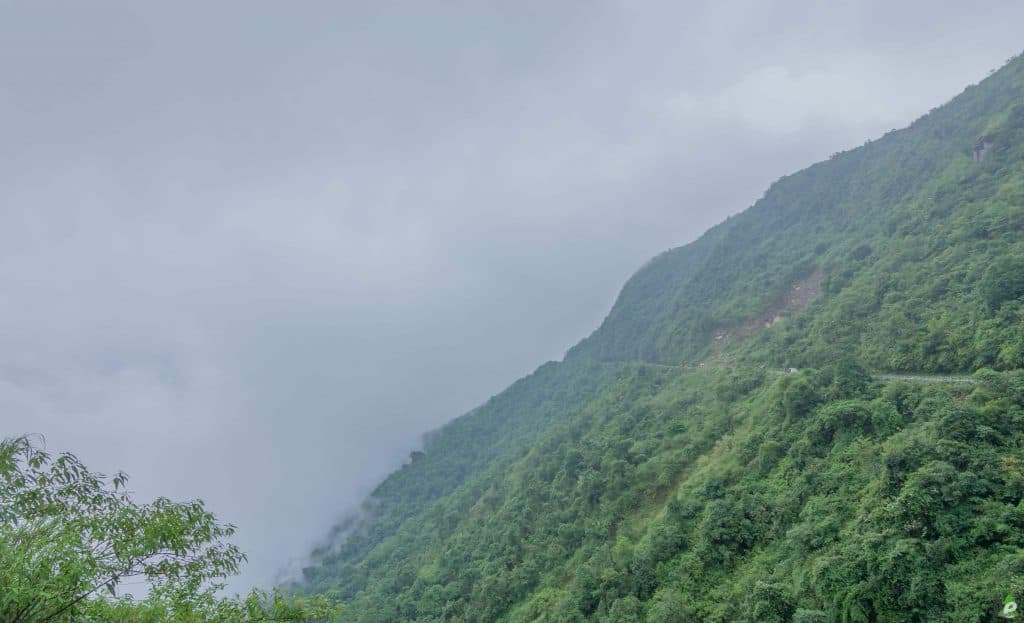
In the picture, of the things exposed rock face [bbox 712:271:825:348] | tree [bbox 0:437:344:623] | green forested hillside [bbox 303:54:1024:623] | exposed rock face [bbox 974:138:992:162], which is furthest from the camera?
exposed rock face [bbox 712:271:825:348]

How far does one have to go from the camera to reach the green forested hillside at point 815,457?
15617mm

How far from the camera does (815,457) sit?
75.0ft

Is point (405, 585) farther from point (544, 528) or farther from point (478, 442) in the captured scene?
point (478, 442)

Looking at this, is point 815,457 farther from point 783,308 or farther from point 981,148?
point 981,148

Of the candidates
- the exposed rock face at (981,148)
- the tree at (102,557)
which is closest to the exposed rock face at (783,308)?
the exposed rock face at (981,148)

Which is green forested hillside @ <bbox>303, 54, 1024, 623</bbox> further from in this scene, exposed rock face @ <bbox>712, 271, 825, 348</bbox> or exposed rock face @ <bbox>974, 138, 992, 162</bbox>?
exposed rock face @ <bbox>712, 271, 825, 348</bbox>

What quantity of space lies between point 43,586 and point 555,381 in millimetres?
107309

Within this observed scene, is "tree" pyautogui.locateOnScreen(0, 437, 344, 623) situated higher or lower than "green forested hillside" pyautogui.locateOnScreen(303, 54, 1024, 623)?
higher

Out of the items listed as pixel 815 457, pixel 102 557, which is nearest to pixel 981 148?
pixel 815 457

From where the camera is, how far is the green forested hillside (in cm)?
1562

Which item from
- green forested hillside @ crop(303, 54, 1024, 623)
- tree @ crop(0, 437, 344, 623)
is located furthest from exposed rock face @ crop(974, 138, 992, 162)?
tree @ crop(0, 437, 344, 623)

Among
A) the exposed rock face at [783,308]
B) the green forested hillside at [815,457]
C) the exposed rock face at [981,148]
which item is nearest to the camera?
the green forested hillside at [815,457]

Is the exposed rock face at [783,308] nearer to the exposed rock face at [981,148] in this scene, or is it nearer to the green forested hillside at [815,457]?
the green forested hillside at [815,457]

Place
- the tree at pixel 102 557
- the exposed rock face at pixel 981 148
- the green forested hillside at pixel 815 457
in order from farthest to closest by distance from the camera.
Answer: the exposed rock face at pixel 981 148 < the green forested hillside at pixel 815 457 < the tree at pixel 102 557
